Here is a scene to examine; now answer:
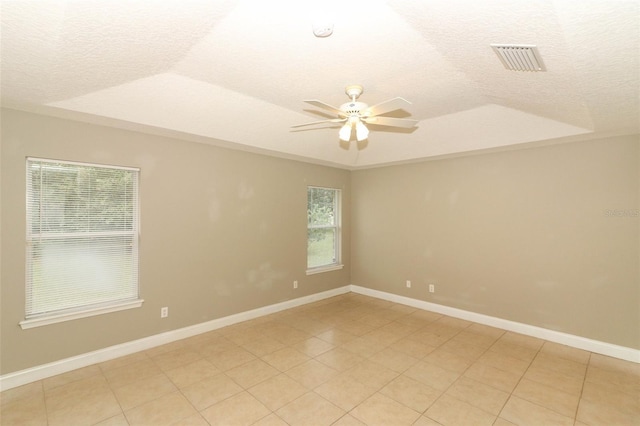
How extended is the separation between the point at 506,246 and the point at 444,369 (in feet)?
6.87

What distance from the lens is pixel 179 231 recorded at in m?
3.86

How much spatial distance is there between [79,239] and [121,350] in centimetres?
131

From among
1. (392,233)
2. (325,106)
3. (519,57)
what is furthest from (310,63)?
(392,233)

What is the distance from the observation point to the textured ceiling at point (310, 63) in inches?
65.6

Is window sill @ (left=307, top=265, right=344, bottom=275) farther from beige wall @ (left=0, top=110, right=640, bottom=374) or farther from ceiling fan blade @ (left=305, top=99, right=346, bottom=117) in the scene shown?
ceiling fan blade @ (left=305, top=99, right=346, bottom=117)

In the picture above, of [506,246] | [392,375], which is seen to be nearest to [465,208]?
[506,246]

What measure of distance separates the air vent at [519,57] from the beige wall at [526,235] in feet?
7.67

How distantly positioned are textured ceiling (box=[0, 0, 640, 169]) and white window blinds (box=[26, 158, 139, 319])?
0.63 metres

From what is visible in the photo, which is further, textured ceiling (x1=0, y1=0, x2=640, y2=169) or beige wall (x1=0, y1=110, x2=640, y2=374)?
beige wall (x1=0, y1=110, x2=640, y2=374)

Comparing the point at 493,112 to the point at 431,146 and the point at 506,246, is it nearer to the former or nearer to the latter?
the point at 431,146

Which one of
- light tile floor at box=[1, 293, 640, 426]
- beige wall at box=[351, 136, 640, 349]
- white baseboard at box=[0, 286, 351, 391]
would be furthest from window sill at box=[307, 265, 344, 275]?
light tile floor at box=[1, 293, 640, 426]

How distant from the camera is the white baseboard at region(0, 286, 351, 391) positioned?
281cm

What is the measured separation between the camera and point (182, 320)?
3.89 m

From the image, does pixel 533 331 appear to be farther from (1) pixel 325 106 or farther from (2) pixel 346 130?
(1) pixel 325 106
